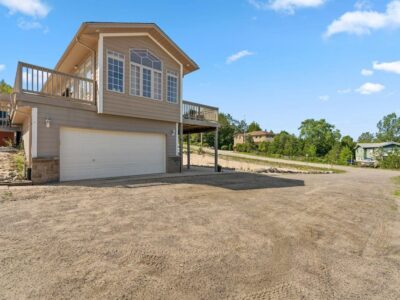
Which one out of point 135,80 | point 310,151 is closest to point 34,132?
point 135,80

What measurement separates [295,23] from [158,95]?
709 centimetres

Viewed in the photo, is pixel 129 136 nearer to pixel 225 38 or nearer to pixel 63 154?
pixel 63 154

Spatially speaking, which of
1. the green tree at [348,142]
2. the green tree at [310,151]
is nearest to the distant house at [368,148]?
the green tree at [348,142]

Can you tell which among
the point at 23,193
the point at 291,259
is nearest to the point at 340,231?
the point at 291,259

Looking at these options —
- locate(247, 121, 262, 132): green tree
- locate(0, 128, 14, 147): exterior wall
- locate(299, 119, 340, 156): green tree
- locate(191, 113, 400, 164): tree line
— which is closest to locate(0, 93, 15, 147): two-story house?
locate(0, 128, 14, 147): exterior wall

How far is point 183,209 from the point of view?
5.85 metres

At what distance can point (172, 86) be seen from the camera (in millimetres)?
12906

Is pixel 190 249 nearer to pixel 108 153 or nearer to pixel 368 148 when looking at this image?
pixel 108 153

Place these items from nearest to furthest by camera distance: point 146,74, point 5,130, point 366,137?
point 146,74, point 5,130, point 366,137

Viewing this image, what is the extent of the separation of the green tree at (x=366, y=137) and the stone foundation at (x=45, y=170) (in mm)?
94404

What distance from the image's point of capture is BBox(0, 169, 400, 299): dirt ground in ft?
8.72

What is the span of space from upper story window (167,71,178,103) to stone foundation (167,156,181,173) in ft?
9.69

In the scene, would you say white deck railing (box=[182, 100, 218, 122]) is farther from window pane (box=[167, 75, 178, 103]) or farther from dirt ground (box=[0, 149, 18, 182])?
dirt ground (box=[0, 149, 18, 182])

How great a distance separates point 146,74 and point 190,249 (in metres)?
9.79
